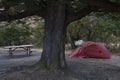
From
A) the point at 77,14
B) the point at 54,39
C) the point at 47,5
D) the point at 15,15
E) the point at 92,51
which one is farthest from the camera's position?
the point at 92,51

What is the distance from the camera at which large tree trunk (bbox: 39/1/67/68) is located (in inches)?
392

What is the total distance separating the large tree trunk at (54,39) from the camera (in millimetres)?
9961

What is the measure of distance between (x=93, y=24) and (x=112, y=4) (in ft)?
34.3

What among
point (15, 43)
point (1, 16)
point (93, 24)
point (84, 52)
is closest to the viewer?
point (1, 16)

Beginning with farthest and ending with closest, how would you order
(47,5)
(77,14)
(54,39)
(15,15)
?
(15,15), (77,14), (47,5), (54,39)

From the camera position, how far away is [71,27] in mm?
20625

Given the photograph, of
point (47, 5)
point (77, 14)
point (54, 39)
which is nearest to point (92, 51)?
point (77, 14)

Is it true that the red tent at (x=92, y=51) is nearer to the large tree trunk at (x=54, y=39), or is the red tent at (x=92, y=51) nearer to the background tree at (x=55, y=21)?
the background tree at (x=55, y=21)

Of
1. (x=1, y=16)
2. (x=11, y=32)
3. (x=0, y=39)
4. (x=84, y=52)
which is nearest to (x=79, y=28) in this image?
(x=84, y=52)

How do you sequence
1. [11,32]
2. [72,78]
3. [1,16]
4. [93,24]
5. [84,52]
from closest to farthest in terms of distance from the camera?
[72,78] < [1,16] < [84,52] < [93,24] < [11,32]

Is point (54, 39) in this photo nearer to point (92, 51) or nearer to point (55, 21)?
point (55, 21)

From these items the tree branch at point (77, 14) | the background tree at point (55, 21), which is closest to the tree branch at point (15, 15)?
the background tree at point (55, 21)

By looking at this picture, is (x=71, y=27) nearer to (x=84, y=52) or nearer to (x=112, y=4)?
(x=84, y=52)

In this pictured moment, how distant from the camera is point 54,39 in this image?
9.96 m
